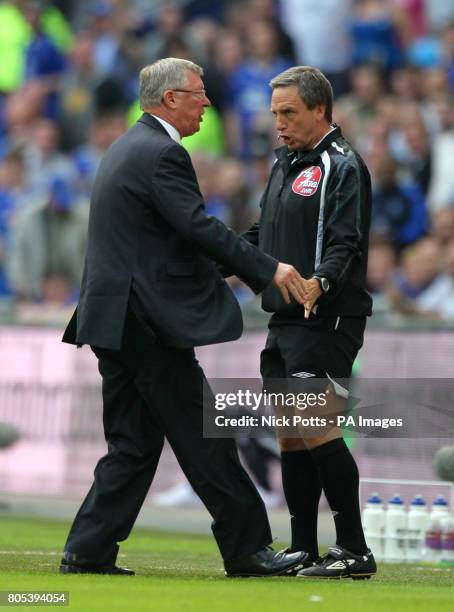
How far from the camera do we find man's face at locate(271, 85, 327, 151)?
29.2 feet

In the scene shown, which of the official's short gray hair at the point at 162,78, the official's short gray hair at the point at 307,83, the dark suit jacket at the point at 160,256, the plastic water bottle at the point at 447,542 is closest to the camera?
the dark suit jacket at the point at 160,256

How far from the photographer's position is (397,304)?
1484 cm

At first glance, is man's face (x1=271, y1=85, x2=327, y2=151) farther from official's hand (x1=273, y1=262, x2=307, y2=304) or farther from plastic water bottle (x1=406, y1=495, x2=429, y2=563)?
plastic water bottle (x1=406, y1=495, x2=429, y2=563)

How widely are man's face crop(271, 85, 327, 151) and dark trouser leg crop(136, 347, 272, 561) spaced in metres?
1.19

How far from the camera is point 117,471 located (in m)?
8.65

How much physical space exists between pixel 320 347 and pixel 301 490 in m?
0.77

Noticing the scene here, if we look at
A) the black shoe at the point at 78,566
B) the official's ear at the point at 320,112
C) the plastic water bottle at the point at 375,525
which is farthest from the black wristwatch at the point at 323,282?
the plastic water bottle at the point at 375,525

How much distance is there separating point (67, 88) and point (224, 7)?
6.75ft

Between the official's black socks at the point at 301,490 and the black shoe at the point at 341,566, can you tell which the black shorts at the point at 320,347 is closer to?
the official's black socks at the point at 301,490

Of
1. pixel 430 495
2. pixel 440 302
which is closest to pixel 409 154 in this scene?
pixel 440 302

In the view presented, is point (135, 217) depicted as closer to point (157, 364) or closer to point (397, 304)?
point (157, 364)

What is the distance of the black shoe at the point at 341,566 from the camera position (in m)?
8.73

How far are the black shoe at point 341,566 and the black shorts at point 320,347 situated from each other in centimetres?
80

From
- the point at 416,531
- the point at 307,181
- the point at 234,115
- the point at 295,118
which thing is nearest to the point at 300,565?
the point at 307,181
